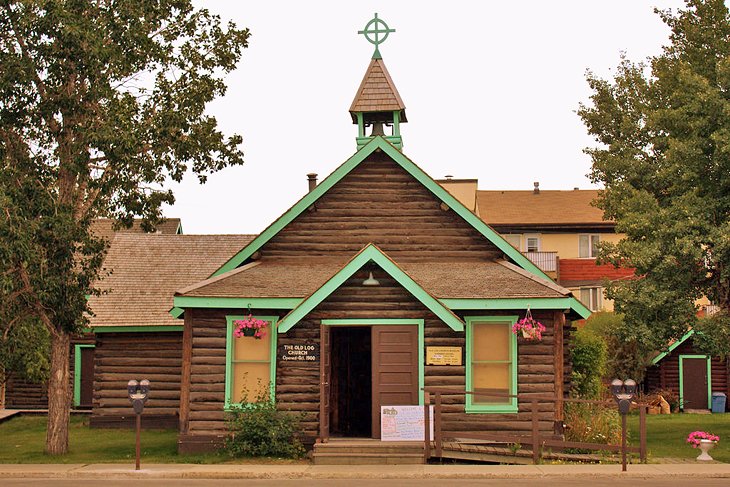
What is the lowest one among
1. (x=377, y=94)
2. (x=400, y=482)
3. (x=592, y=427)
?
(x=400, y=482)

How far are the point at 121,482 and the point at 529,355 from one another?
844 centimetres

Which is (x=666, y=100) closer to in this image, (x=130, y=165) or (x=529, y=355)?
(x=529, y=355)

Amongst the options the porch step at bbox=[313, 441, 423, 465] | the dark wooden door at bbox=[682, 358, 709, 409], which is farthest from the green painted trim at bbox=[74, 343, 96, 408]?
the dark wooden door at bbox=[682, 358, 709, 409]

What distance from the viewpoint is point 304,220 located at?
74.9ft

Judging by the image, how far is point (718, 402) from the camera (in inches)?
1480

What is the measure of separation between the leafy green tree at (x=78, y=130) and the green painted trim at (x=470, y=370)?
21.8ft

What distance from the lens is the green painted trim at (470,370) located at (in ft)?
65.2

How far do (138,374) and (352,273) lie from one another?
31.2ft

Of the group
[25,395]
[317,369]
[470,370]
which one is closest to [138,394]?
[317,369]

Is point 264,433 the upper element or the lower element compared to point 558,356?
lower

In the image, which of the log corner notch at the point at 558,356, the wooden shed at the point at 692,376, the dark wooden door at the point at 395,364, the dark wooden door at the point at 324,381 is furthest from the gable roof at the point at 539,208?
the dark wooden door at the point at 324,381

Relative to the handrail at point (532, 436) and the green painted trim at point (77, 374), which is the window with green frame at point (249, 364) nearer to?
the handrail at point (532, 436)

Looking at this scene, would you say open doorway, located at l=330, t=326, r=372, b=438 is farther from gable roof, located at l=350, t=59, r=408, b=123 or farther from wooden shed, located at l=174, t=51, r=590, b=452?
gable roof, located at l=350, t=59, r=408, b=123

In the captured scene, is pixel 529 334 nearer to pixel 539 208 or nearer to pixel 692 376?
pixel 692 376
